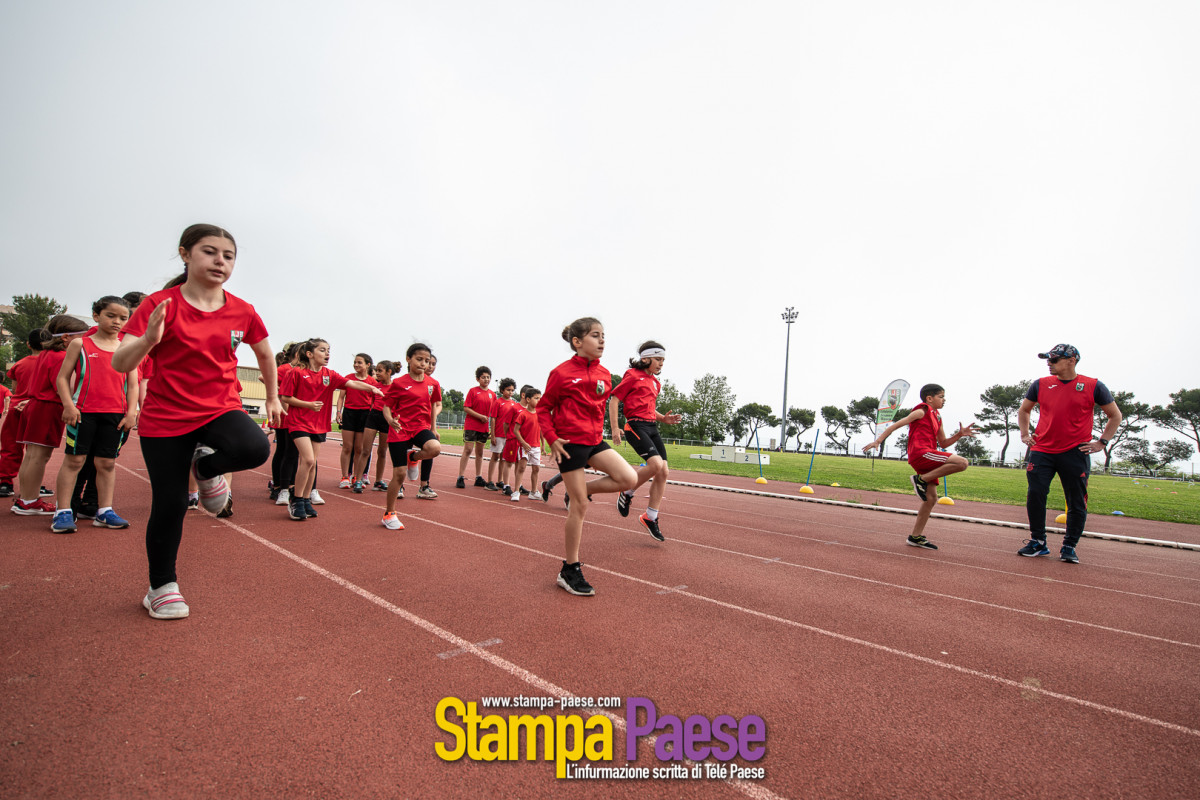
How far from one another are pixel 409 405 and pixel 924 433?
594cm

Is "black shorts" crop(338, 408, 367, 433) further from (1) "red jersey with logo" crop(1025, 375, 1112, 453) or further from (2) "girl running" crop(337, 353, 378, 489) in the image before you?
(1) "red jersey with logo" crop(1025, 375, 1112, 453)

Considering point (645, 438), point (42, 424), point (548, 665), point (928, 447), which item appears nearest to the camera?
point (548, 665)

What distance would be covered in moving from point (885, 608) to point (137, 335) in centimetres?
498

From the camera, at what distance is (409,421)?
6.14m

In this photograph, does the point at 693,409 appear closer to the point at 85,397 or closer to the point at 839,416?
the point at 839,416

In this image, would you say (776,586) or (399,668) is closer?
(399,668)

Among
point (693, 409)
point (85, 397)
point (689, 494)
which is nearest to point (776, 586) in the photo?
point (85, 397)

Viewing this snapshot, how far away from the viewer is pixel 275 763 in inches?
75.0

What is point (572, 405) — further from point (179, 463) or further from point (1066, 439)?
point (1066, 439)

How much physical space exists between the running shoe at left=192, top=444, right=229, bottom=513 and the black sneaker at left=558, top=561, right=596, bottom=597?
2148mm

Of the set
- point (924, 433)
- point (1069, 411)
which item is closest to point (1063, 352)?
point (1069, 411)

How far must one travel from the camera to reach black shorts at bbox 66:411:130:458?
484 centimetres

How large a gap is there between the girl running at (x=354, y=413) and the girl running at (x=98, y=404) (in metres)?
3.65

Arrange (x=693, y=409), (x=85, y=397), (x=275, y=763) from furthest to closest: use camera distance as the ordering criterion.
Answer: (x=693, y=409), (x=85, y=397), (x=275, y=763)
